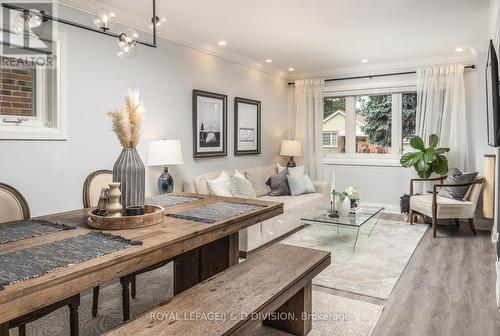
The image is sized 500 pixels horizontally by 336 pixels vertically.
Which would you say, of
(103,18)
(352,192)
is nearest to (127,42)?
(103,18)

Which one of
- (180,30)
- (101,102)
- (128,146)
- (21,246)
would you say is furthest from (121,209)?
(180,30)

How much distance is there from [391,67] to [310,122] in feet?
5.22

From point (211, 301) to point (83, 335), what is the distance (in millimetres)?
1174

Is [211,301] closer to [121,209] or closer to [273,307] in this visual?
[273,307]

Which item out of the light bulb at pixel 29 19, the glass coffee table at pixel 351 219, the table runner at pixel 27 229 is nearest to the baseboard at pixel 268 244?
the glass coffee table at pixel 351 219

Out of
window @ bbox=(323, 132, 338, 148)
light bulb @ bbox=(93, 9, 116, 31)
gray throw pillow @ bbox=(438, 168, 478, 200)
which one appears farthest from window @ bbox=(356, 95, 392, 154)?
light bulb @ bbox=(93, 9, 116, 31)

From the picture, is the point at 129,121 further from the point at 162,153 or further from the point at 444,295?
the point at 444,295

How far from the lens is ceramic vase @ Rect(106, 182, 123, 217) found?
6.20 ft

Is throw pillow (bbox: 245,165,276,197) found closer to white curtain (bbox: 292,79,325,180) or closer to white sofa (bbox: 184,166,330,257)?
white sofa (bbox: 184,166,330,257)

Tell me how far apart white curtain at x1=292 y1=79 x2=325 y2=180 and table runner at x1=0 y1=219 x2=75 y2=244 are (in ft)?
16.7

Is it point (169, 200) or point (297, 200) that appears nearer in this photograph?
point (169, 200)

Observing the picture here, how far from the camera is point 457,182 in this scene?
482 cm

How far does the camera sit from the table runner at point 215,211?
2115mm

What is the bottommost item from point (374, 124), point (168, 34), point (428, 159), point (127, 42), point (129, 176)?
point (129, 176)
